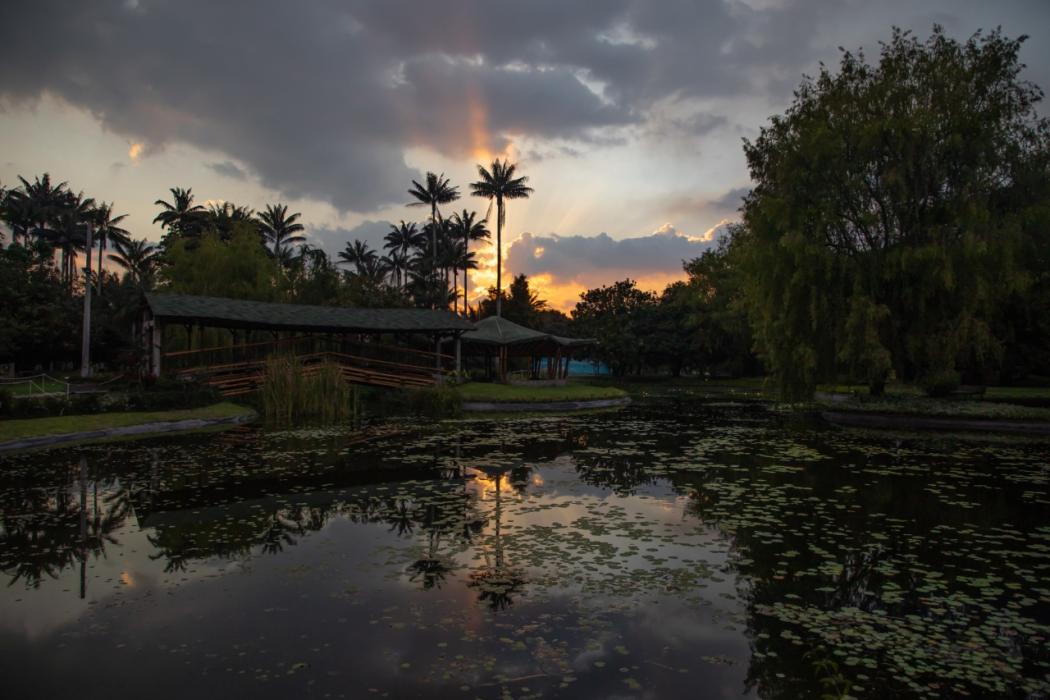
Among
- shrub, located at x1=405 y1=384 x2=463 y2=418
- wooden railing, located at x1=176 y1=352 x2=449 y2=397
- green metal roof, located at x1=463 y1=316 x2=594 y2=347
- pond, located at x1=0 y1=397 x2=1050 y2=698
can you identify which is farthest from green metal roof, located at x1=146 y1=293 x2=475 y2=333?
pond, located at x1=0 y1=397 x2=1050 y2=698

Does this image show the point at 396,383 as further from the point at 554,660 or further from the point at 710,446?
the point at 554,660

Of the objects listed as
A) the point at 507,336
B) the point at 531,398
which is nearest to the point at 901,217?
the point at 531,398

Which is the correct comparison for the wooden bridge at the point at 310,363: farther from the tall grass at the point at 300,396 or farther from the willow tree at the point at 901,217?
the willow tree at the point at 901,217

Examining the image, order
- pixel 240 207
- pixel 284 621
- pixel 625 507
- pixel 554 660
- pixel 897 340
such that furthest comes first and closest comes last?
pixel 240 207, pixel 897 340, pixel 625 507, pixel 284 621, pixel 554 660

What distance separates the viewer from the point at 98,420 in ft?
60.3

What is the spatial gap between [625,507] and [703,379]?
192 ft

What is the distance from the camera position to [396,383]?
104 ft

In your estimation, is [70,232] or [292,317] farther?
[70,232]

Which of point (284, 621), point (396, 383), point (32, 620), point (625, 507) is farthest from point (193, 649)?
point (396, 383)

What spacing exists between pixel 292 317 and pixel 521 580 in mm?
26826

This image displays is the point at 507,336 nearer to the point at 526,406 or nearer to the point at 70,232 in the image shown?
the point at 526,406

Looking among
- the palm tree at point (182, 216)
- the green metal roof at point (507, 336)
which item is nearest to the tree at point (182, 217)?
the palm tree at point (182, 216)

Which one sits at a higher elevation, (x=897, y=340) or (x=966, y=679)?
(x=897, y=340)

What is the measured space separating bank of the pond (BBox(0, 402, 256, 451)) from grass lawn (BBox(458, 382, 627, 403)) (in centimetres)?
1028
